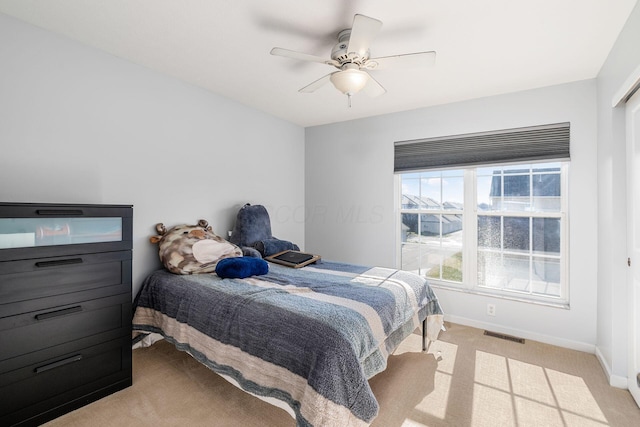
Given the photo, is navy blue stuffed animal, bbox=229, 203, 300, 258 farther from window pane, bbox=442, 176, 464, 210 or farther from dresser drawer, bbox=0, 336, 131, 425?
window pane, bbox=442, 176, 464, 210

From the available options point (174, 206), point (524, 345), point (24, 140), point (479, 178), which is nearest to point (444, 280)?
point (524, 345)

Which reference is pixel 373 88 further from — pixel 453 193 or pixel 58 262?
pixel 58 262

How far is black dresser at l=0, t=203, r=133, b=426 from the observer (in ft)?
5.32

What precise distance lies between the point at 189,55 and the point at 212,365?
234cm

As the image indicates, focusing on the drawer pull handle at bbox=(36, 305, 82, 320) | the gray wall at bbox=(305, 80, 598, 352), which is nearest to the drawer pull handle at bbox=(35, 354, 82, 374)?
the drawer pull handle at bbox=(36, 305, 82, 320)

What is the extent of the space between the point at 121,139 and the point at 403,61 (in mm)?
2308

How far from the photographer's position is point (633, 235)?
200cm

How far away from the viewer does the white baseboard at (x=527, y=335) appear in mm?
2693

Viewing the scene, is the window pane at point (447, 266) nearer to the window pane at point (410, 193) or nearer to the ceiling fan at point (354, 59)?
the window pane at point (410, 193)

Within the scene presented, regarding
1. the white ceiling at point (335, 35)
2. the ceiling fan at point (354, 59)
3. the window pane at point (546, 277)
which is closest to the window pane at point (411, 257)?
the window pane at point (546, 277)

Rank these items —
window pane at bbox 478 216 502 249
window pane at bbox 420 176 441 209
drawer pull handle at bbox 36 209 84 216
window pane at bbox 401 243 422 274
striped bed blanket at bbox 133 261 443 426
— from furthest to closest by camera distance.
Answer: window pane at bbox 401 243 422 274 < window pane at bbox 420 176 441 209 < window pane at bbox 478 216 502 249 < drawer pull handle at bbox 36 209 84 216 < striped bed blanket at bbox 133 261 443 426

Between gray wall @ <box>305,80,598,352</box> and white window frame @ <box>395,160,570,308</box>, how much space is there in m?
0.08

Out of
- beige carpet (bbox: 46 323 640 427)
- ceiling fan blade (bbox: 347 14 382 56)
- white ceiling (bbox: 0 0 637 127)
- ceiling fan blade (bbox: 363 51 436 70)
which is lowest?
beige carpet (bbox: 46 323 640 427)

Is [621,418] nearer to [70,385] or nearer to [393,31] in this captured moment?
[393,31]
